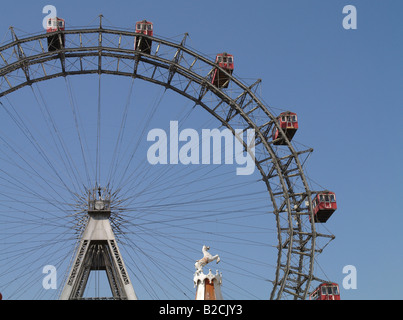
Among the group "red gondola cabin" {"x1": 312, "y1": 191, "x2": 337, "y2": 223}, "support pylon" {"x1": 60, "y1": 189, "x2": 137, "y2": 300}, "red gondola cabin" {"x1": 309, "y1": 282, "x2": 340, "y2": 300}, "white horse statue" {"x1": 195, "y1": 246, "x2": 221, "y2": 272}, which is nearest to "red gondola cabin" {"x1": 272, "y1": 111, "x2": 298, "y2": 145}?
"red gondola cabin" {"x1": 312, "y1": 191, "x2": 337, "y2": 223}

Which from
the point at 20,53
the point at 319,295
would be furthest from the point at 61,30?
the point at 319,295

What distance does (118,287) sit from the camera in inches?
1428

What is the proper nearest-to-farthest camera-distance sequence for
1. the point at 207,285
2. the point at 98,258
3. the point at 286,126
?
the point at 207,285 < the point at 98,258 < the point at 286,126

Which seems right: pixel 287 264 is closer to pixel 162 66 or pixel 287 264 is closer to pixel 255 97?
pixel 255 97

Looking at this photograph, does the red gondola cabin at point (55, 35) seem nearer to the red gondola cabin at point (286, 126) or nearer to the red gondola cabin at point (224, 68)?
the red gondola cabin at point (224, 68)

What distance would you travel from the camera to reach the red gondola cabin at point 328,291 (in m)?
40.0

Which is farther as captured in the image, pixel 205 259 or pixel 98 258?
pixel 98 258

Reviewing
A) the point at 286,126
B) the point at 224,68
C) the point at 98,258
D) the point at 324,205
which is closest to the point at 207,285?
the point at 98,258

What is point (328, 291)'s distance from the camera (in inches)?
1583

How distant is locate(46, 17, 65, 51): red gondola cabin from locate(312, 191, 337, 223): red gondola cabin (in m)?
19.8

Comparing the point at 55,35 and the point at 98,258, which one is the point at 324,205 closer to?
the point at 98,258

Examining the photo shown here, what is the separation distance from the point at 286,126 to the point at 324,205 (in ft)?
19.7
